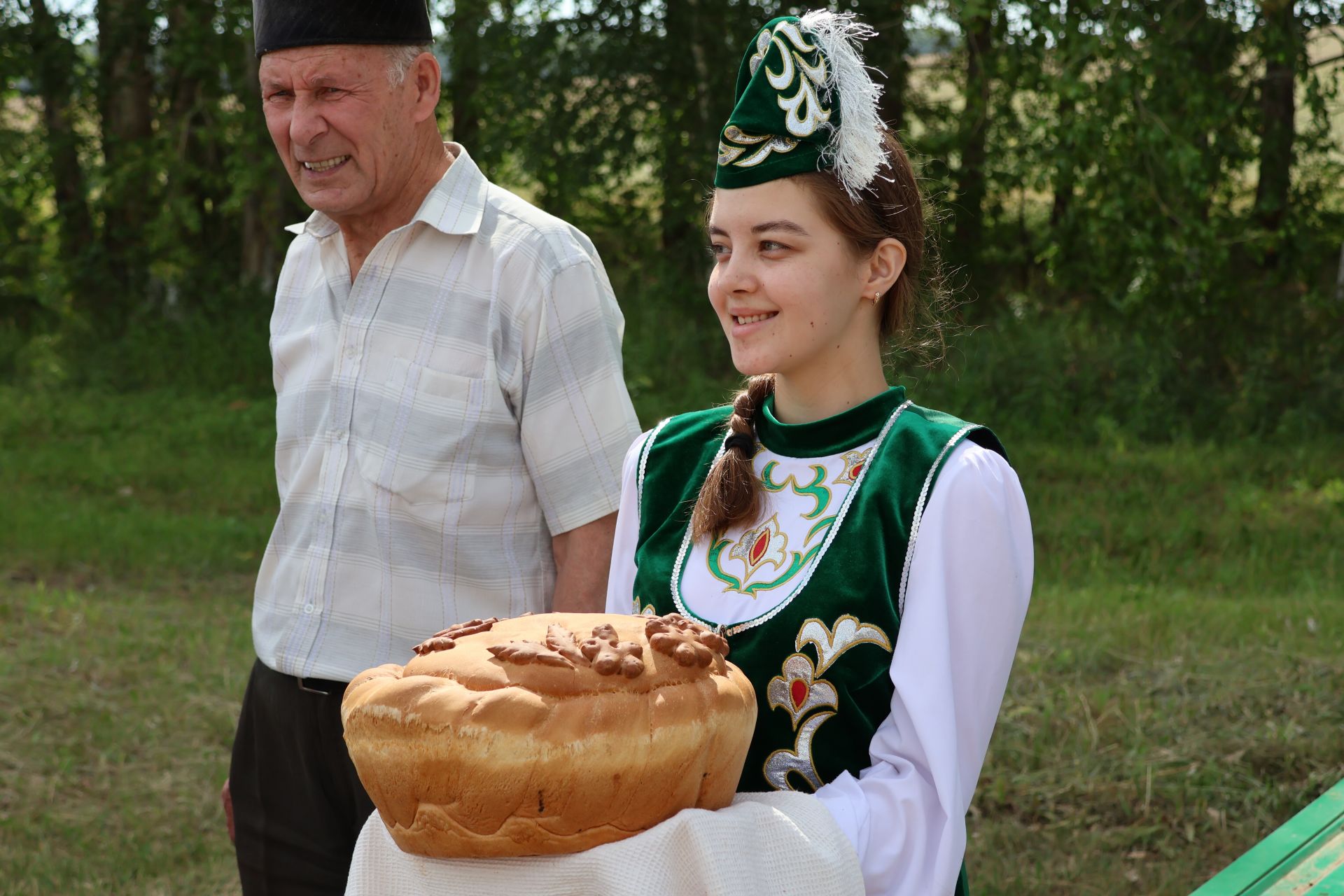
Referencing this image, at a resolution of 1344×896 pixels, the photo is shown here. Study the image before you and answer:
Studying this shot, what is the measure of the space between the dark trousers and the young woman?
2.36ft

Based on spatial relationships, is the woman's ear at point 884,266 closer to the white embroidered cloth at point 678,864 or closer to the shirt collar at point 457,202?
the white embroidered cloth at point 678,864

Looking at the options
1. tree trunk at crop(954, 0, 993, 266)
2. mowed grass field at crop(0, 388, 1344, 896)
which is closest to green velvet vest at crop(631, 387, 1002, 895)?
mowed grass field at crop(0, 388, 1344, 896)

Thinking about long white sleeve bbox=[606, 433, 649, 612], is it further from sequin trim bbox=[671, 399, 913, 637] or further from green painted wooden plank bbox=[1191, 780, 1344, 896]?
green painted wooden plank bbox=[1191, 780, 1344, 896]

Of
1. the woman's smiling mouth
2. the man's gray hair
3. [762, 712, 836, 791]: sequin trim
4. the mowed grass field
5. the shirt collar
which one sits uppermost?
the man's gray hair

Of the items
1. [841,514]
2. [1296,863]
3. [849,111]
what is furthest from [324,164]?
[1296,863]

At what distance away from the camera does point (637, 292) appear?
10.6 metres

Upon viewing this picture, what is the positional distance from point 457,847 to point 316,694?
1.06m

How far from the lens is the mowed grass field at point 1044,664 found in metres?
4.16

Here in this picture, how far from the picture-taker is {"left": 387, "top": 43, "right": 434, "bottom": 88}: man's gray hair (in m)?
2.37

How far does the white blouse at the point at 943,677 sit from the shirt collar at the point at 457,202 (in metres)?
0.96

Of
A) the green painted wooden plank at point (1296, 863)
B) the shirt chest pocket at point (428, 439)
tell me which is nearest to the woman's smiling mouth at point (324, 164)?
the shirt chest pocket at point (428, 439)

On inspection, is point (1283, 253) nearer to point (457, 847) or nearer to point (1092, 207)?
point (1092, 207)

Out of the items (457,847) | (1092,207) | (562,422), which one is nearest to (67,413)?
(1092,207)

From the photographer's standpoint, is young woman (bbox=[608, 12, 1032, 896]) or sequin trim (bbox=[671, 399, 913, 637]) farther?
sequin trim (bbox=[671, 399, 913, 637])
